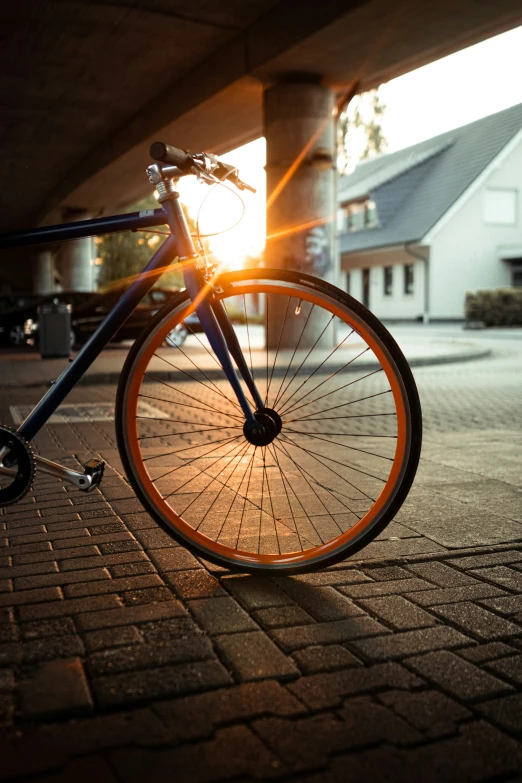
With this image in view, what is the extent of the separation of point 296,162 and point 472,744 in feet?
53.1

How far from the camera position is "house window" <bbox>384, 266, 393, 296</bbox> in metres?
46.6

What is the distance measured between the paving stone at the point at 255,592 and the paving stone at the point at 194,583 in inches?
1.7

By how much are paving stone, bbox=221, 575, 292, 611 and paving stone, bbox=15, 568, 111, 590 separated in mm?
481

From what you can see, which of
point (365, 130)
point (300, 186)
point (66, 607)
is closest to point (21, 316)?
point (300, 186)

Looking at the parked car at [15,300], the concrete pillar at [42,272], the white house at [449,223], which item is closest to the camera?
the parked car at [15,300]

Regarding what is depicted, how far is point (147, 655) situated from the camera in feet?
8.68

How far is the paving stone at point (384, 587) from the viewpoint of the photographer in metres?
3.18

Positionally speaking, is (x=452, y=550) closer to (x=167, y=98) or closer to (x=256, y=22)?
(x=256, y=22)

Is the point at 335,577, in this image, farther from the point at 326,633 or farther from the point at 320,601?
the point at 326,633

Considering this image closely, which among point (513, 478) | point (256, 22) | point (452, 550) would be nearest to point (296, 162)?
point (256, 22)

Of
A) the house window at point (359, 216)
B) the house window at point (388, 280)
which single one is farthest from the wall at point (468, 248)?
the house window at point (359, 216)

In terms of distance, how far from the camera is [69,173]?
102 feet

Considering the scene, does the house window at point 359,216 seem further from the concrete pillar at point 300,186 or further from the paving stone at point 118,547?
the paving stone at point 118,547

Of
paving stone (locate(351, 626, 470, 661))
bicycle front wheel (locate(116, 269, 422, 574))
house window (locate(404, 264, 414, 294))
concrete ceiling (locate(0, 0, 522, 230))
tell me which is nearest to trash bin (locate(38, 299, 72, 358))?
concrete ceiling (locate(0, 0, 522, 230))
